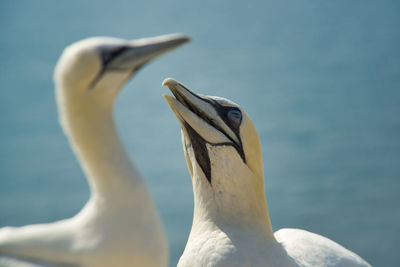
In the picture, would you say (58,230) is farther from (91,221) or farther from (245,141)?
(245,141)

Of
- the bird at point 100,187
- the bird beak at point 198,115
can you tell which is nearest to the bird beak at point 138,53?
the bird at point 100,187

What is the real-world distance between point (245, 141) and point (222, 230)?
0.23 m

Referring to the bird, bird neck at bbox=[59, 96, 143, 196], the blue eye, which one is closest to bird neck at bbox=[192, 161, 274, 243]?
the blue eye

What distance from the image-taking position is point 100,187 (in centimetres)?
272

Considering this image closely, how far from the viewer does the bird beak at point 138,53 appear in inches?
106

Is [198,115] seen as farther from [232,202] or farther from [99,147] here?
[99,147]

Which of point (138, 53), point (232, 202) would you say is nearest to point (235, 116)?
point (232, 202)

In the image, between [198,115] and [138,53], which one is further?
[138,53]

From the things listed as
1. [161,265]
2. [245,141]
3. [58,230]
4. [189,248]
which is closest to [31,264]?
[58,230]

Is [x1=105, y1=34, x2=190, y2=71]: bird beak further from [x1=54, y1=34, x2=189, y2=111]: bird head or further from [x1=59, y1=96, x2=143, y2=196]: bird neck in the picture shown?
[x1=59, y1=96, x2=143, y2=196]: bird neck

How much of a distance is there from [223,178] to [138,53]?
55.8 inches

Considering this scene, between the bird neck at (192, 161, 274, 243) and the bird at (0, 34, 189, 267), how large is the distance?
3.57 ft

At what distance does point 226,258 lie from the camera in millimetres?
1414

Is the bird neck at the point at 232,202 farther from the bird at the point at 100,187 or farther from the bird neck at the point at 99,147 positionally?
the bird neck at the point at 99,147
